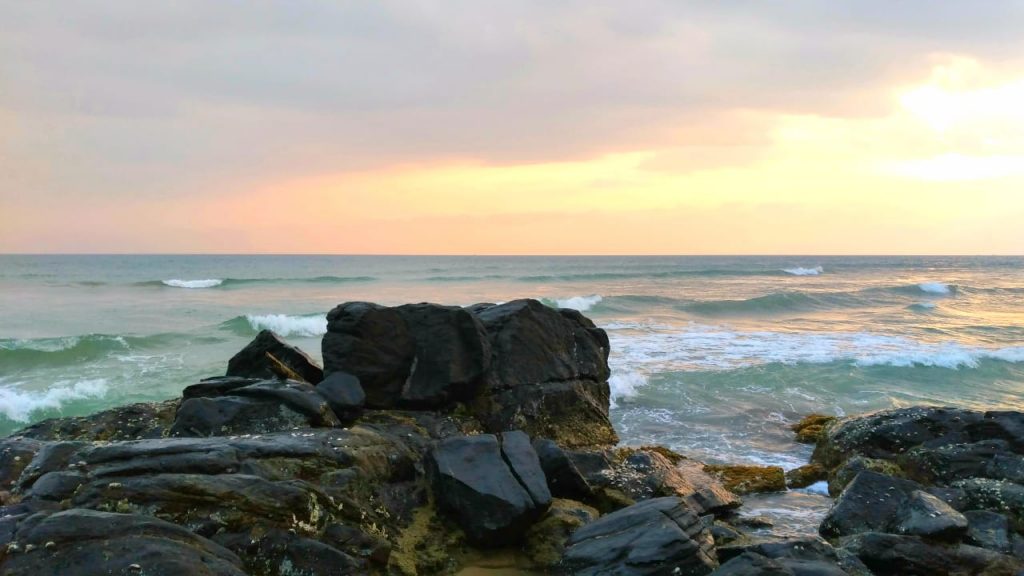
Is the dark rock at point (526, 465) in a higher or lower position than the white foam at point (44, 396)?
higher

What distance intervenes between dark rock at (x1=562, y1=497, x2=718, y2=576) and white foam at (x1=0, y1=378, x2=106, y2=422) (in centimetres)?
1409

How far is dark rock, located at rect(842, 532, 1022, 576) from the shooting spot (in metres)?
6.22

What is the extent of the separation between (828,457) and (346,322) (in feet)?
23.8

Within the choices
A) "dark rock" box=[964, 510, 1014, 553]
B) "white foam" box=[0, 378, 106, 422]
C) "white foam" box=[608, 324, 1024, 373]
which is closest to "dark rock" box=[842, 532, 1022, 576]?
"dark rock" box=[964, 510, 1014, 553]

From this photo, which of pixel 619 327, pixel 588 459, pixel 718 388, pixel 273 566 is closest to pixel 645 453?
pixel 588 459

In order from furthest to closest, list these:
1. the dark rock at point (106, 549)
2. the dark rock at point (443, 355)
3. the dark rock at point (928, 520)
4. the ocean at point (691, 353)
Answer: the ocean at point (691, 353), the dark rock at point (443, 355), the dark rock at point (928, 520), the dark rock at point (106, 549)

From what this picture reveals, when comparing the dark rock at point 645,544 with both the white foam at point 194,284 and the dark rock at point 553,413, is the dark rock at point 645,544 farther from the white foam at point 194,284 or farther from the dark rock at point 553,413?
the white foam at point 194,284

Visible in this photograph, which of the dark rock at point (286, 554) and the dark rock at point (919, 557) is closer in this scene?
the dark rock at point (286, 554)

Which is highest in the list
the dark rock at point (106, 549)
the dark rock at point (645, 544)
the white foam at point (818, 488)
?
the dark rock at point (106, 549)

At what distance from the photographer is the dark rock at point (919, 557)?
622 cm

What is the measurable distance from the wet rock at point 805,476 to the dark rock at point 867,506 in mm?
2075

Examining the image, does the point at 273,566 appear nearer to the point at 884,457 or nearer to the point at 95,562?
the point at 95,562

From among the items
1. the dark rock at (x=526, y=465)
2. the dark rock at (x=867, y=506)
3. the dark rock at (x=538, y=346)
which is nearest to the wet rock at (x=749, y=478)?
the dark rock at (x=867, y=506)

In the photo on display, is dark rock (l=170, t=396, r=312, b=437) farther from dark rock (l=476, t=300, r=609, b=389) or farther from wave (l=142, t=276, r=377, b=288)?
wave (l=142, t=276, r=377, b=288)
